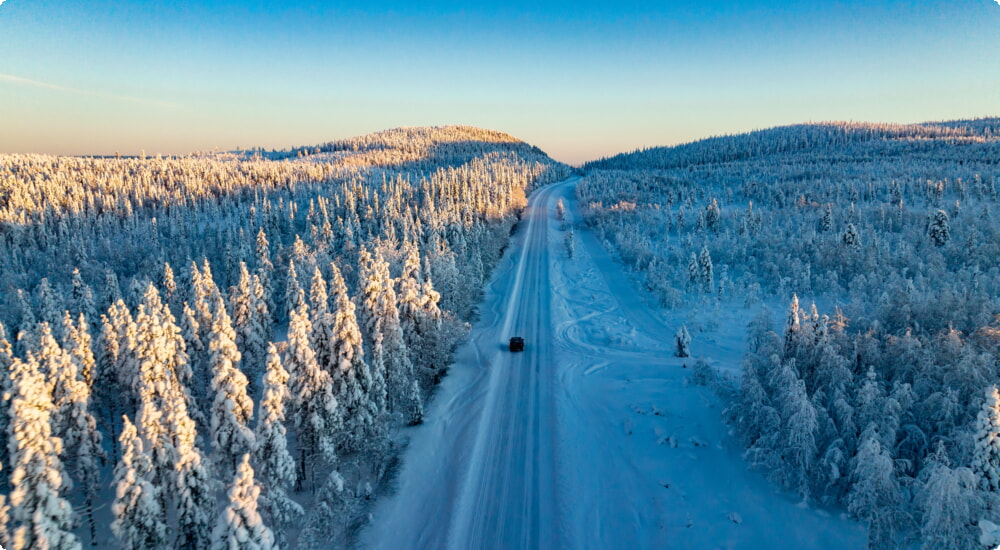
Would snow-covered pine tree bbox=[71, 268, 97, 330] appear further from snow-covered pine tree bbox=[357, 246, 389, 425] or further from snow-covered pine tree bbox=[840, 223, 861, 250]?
snow-covered pine tree bbox=[840, 223, 861, 250]

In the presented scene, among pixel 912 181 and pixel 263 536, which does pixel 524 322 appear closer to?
pixel 263 536

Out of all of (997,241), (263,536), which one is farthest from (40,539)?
(997,241)

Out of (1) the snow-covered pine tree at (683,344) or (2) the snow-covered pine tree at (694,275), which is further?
(2) the snow-covered pine tree at (694,275)

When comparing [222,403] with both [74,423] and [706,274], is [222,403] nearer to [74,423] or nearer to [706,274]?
[74,423]

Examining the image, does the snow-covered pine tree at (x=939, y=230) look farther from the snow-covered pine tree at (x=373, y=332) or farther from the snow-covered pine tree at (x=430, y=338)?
the snow-covered pine tree at (x=373, y=332)

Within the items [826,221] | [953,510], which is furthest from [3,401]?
[826,221]

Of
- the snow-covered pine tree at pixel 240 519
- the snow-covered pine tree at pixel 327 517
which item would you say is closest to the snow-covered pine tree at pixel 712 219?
the snow-covered pine tree at pixel 327 517

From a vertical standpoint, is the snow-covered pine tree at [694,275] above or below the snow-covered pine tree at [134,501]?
above
